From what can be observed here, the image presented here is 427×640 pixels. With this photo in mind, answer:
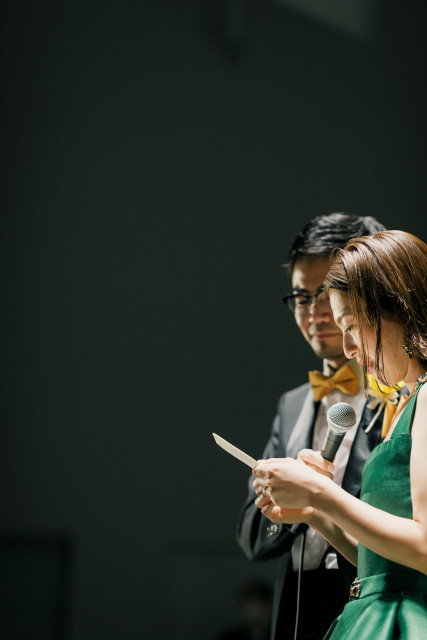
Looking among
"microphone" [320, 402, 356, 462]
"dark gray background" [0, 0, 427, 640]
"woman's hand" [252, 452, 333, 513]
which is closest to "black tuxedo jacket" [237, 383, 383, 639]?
"microphone" [320, 402, 356, 462]

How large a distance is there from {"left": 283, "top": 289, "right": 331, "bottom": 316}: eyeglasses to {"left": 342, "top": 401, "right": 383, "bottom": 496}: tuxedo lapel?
315 mm

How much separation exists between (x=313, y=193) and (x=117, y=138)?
62.8 inches

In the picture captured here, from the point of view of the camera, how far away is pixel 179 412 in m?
5.71

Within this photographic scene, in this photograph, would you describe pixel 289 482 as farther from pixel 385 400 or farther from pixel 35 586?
pixel 35 586

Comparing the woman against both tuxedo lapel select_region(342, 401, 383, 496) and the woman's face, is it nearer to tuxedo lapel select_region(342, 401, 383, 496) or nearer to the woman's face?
the woman's face

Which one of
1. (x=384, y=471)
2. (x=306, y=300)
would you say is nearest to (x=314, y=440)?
(x=306, y=300)

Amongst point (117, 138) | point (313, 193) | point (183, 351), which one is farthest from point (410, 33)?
point (183, 351)

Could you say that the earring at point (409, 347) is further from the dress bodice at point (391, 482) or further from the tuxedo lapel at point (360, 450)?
the tuxedo lapel at point (360, 450)

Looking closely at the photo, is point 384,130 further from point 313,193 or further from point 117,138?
point 117,138

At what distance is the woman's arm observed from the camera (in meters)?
1.29

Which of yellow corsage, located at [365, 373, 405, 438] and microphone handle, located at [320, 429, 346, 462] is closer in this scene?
microphone handle, located at [320, 429, 346, 462]

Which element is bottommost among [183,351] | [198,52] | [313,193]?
[183,351]


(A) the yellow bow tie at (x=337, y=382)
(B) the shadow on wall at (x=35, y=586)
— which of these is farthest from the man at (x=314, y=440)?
(B) the shadow on wall at (x=35, y=586)

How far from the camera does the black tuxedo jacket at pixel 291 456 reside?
179 cm
